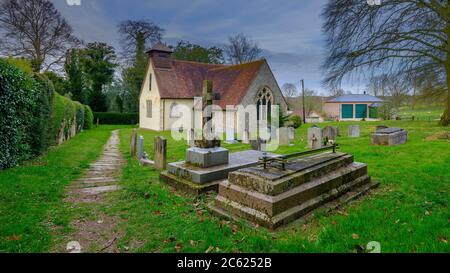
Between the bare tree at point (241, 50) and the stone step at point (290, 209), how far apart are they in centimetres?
4118

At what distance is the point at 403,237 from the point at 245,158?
441cm

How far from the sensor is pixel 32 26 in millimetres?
13758

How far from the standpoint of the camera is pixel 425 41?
17219mm

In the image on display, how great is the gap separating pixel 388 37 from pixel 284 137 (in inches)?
385

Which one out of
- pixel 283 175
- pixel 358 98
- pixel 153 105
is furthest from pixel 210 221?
pixel 358 98

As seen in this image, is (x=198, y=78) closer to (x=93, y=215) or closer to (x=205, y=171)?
(x=205, y=171)

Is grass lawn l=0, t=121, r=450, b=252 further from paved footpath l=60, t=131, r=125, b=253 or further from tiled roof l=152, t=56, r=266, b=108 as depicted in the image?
tiled roof l=152, t=56, r=266, b=108

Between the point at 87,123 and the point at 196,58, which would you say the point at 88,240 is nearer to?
the point at 87,123

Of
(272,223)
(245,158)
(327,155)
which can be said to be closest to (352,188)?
(327,155)

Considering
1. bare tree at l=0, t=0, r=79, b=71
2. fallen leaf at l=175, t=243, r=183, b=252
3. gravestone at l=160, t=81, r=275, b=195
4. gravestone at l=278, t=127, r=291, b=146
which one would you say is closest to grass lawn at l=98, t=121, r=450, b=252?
fallen leaf at l=175, t=243, r=183, b=252

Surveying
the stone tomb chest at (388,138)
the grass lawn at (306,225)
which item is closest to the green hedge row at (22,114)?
the grass lawn at (306,225)

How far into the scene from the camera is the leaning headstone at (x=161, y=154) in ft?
27.1

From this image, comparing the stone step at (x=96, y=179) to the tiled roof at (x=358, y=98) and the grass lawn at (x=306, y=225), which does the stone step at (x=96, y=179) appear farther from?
the tiled roof at (x=358, y=98)

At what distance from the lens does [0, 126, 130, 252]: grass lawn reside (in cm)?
355
